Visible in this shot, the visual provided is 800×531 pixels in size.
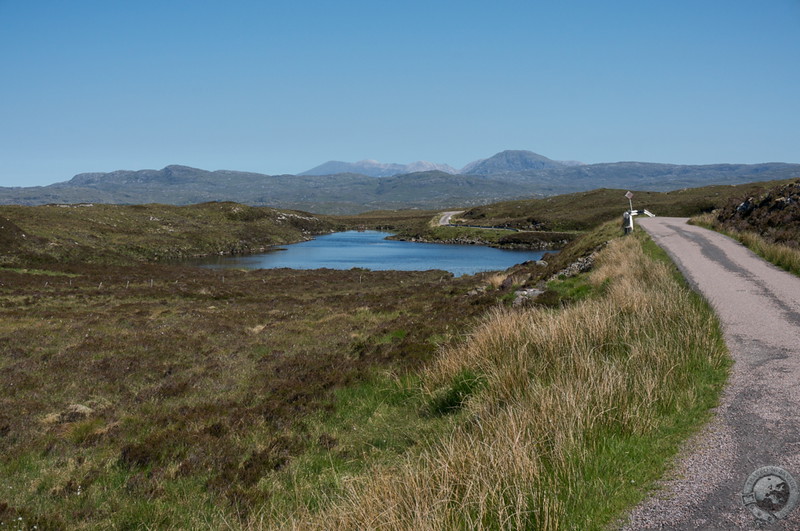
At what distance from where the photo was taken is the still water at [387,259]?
72.0 meters

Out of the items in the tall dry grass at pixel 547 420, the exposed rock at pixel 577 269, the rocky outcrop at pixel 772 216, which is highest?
the rocky outcrop at pixel 772 216

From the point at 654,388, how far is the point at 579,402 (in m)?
1.61

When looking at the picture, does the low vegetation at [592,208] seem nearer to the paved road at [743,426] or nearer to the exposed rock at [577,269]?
the exposed rock at [577,269]

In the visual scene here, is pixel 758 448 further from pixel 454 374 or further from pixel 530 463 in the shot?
pixel 454 374

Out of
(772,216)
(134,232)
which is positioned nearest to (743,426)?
(772,216)

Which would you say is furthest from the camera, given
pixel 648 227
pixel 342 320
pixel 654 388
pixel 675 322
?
pixel 648 227

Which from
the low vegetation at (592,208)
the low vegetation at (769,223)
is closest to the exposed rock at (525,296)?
the low vegetation at (769,223)

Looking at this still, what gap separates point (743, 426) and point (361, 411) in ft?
26.8

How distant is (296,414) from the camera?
41.3 feet

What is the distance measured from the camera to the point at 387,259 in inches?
3273

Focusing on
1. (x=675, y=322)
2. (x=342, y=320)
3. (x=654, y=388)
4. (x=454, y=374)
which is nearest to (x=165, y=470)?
(x=454, y=374)

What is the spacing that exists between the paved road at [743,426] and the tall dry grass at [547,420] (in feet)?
1.62
